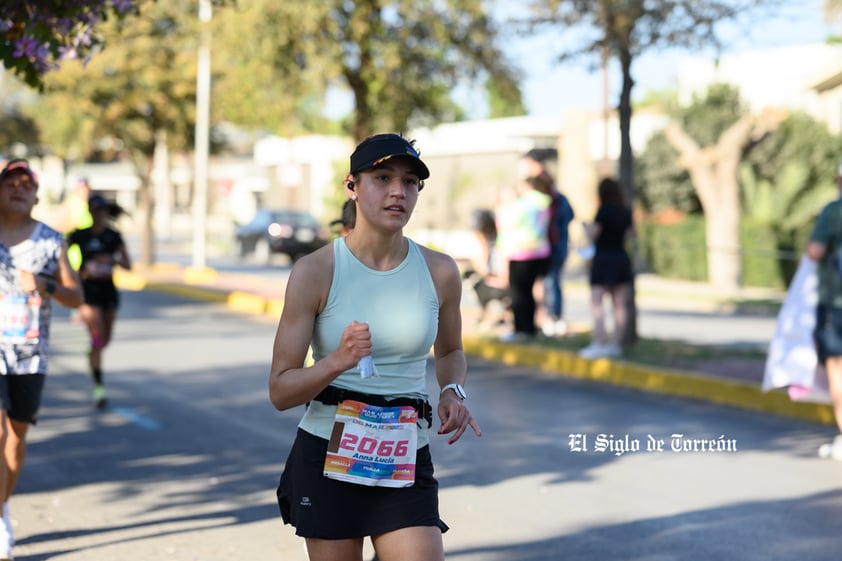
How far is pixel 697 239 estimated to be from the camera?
32.6 m

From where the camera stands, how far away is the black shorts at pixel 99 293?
10680 mm

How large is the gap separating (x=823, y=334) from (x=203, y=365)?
7.10 m

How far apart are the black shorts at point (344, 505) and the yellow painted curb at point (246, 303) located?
55.0ft

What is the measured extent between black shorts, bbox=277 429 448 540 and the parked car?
34.1 metres

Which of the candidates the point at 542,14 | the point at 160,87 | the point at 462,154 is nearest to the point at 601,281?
the point at 542,14

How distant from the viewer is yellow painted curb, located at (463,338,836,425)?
34.1ft

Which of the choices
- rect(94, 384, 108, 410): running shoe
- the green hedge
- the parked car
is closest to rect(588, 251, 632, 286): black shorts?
rect(94, 384, 108, 410): running shoe

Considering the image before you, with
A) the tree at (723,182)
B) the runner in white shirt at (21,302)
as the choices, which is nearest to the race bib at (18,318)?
the runner in white shirt at (21,302)

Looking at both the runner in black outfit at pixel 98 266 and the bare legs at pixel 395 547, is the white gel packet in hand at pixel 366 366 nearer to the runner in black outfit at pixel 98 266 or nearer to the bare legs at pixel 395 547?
the bare legs at pixel 395 547

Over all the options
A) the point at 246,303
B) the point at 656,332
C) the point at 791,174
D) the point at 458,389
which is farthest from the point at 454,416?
the point at 791,174

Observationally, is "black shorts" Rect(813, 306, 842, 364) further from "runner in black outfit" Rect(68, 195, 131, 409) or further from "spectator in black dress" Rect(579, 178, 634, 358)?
"runner in black outfit" Rect(68, 195, 131, 409)

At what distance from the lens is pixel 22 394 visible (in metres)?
6.11

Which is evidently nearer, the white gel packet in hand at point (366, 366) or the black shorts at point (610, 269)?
the white gel packet in hand at point (366, 366)

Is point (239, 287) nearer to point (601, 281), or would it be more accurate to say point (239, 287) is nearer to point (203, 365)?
point (203, 365)
